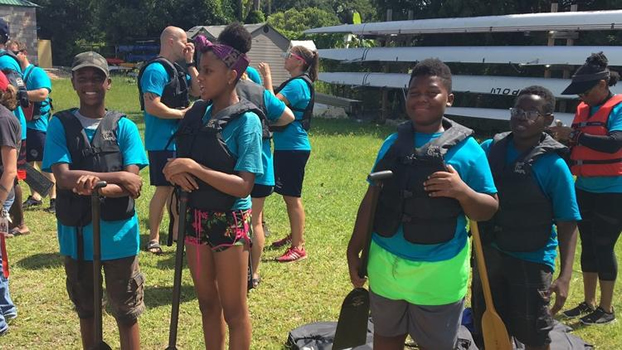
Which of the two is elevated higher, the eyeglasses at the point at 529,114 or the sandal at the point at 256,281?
the eyeglasses at the point at 529,114

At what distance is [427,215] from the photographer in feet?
8.65

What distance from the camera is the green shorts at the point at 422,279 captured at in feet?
8.78

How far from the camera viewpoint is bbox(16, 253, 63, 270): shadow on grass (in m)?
5.49

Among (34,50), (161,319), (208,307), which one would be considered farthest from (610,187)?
(34,50)

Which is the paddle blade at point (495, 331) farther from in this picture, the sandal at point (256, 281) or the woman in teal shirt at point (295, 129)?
the woman in teal shirt at point (295, 129)

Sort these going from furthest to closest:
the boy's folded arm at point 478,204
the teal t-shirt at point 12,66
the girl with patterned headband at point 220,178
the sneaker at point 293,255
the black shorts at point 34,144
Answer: the black shorts at point 34,144, the teal t-shirt at point 12,66, the sneaker at point 293,255, the girl with patterned headband at point 220,178, the boy's folded arm at point 478,204

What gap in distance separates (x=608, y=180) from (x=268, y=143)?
107 inches

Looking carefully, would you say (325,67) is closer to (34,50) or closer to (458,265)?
(458,265)

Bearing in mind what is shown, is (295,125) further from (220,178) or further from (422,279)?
(422,279)

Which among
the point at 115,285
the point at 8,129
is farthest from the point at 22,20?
the point at 115,285

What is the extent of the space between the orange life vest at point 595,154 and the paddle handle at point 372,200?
257 centimetres

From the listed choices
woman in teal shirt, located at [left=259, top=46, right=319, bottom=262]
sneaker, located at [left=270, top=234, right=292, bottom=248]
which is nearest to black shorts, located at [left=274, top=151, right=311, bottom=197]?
woman in teal shirt, located at [left=259, top=46, right=319, bottom=262]

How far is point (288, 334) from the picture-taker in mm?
4230

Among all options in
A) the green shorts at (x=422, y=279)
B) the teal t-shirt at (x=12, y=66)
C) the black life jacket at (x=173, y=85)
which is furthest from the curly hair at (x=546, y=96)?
the teal t-shirt at (x=12, y=66)
